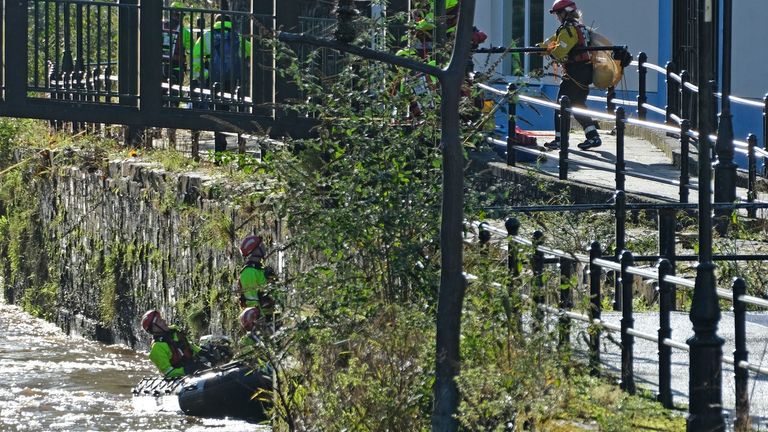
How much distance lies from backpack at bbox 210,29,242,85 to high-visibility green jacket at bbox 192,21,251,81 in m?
0.09

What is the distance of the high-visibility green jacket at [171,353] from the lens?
58.5 ft

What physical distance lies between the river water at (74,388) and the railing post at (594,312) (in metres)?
7.80

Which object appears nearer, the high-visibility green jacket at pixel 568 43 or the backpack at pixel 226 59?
the backpack at pixel 226 59

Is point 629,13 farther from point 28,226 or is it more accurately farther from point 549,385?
point 549,385

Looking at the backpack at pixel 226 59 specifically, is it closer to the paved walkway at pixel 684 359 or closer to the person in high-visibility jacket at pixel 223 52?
the person in high-visibility jacket at pixel 223 52

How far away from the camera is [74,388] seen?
63.8 ft

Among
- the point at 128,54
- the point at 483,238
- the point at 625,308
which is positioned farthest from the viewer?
the point at 128,54

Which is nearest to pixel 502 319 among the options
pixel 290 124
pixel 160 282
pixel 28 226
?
pixel 290 124

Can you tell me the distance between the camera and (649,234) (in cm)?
1316

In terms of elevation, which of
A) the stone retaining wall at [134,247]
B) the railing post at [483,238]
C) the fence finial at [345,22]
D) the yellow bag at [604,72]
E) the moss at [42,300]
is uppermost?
the fence finial at [345,22]

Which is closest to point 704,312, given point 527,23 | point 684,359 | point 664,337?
point 664,337

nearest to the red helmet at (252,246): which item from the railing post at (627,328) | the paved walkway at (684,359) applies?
the paved walkway at (684,359)

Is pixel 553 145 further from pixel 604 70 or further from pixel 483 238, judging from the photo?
pixel 483 238

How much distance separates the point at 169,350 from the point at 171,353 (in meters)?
0.05
